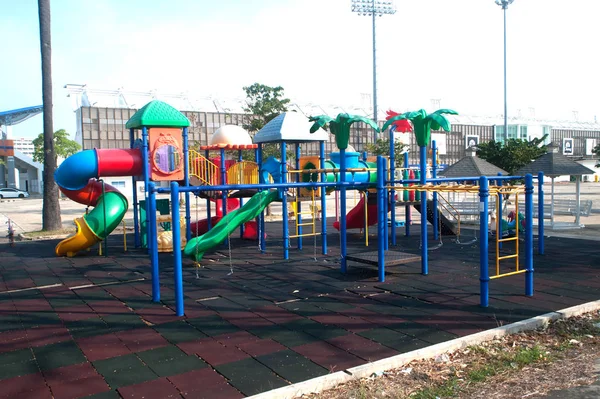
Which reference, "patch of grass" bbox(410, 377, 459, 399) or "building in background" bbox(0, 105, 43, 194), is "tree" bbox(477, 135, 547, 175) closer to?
"patch of grass" bbox(410, 377, 459, 399)

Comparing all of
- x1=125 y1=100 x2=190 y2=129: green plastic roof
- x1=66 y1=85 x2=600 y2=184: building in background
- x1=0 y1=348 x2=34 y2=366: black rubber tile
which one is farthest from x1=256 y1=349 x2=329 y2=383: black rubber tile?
x1=66 y1=85 x2=600 y2=184: building in background

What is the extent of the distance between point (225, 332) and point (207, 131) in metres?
50.4

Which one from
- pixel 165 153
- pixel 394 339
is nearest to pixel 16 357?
pixel 394 339

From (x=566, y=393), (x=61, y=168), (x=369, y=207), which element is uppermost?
(x=61, y=168)

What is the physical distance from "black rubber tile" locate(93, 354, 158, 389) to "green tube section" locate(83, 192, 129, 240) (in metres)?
8.32

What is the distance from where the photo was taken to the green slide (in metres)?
10.7

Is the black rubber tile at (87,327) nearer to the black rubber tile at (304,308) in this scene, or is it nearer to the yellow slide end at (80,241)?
the black rubber tile at (304,308)

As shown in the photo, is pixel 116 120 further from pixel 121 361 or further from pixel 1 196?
pixel 121 361

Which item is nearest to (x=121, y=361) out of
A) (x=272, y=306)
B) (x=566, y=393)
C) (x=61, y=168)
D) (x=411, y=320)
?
(x=272, y=306)

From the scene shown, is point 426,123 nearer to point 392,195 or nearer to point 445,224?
point 392,195

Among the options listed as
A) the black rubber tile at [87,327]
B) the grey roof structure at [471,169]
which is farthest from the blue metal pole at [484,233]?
the grey roof structure at [471,169]

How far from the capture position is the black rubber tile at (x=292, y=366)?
5.01m

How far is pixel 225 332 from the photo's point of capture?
21.3 ft

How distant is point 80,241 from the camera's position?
43.2 ft
